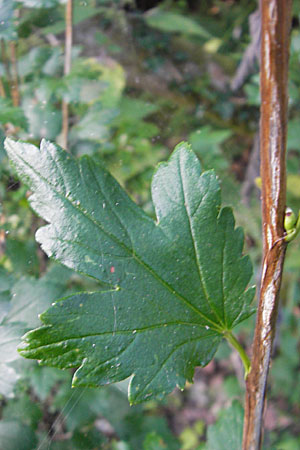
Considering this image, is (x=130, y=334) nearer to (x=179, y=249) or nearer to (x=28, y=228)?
(x=179, y=249)

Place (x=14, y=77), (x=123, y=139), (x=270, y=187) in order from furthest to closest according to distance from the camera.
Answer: (x=123, y=139) → (x=14, y=77) → (x=270, y=187)

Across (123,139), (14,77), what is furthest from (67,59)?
(123,139)

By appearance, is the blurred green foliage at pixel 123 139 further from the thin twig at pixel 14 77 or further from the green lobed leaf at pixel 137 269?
the green lobed leaf at pixel 137 269

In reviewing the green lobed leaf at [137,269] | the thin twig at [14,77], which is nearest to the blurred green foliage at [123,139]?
the thin twig at [14,77]

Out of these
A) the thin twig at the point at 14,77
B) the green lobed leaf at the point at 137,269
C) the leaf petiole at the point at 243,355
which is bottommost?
the leaf petiole at the point at 243,355

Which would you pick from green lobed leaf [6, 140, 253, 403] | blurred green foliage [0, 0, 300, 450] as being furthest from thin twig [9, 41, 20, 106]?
green lobed leaf [6, 140, 253, 403]

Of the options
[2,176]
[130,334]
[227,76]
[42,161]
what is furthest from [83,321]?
[227,76]

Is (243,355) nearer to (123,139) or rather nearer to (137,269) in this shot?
(137,269)
